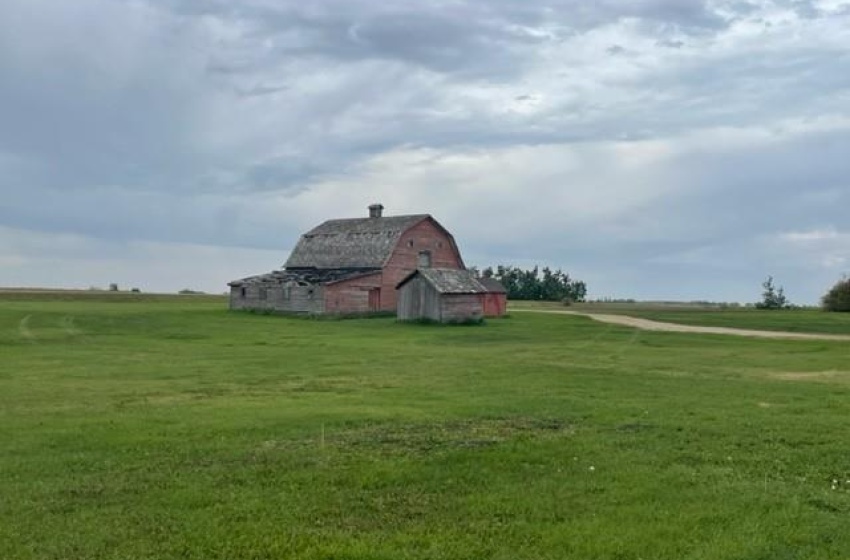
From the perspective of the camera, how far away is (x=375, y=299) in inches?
2734

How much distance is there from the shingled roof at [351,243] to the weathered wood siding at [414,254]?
2.42ft

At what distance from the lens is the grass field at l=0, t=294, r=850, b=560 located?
8.01m

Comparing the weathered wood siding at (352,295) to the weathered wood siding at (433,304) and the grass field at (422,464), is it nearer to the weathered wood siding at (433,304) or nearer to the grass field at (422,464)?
the weathered wood siding at (433,304)

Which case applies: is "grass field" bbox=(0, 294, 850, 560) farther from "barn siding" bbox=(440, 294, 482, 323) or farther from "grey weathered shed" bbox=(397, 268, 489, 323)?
"grey weathered shed" bbox=(397, 268, 489, 323)

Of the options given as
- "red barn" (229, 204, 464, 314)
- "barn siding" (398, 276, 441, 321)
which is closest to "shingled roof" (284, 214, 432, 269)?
"red barn" (229, 204, 464, 314)

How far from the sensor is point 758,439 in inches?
513

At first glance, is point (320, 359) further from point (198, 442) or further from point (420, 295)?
point (420, 295)

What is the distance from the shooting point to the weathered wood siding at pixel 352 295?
214 ft

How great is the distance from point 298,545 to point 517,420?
7.31 metres

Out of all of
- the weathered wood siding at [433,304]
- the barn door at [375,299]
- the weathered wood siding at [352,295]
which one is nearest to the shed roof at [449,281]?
the weathered wood siding at [433,304]

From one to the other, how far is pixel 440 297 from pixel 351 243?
18.0 m

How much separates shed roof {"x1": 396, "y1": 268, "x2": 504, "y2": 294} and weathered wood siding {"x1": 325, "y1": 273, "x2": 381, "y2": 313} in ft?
18.5

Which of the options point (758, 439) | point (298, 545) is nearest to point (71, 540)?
point (298, 545)

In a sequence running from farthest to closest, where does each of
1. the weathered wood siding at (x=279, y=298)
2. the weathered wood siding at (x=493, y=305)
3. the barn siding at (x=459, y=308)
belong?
1. the weathered wood siding at (x=493, y=305)
2. the weathered wood siding at (x=279, y=298)
3. the barn siding at (x=459, y=308)
